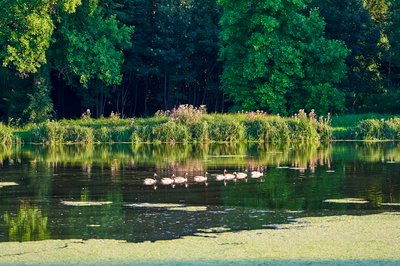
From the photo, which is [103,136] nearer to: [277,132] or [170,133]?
[170,133]

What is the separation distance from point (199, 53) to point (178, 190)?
46314 mm

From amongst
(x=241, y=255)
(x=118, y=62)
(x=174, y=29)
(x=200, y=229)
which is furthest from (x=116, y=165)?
(x=174, y=29)

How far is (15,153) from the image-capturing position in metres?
40.7

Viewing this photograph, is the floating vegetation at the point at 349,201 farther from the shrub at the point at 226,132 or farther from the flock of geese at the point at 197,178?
the shrub at the point at 226,132

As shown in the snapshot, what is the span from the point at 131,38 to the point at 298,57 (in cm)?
1283

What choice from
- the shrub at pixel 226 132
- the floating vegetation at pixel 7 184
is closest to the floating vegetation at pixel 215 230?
the floating vegetation at pixel 7 184

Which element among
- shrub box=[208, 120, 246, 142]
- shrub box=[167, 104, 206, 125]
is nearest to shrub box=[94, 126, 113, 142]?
shrub box=[167, 104, 206, 125]

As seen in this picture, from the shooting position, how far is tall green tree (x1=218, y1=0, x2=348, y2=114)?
6181 centimetres

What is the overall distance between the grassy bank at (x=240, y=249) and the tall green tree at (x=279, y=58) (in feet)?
143

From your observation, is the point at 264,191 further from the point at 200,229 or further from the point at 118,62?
the point at 118,62

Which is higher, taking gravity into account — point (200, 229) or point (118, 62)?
point (118, 62)

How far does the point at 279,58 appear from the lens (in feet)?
204

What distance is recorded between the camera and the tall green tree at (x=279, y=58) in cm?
6181

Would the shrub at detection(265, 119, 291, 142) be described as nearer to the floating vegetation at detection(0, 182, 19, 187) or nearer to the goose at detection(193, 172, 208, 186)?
the goose at detection(193, 172, 208, 186)
